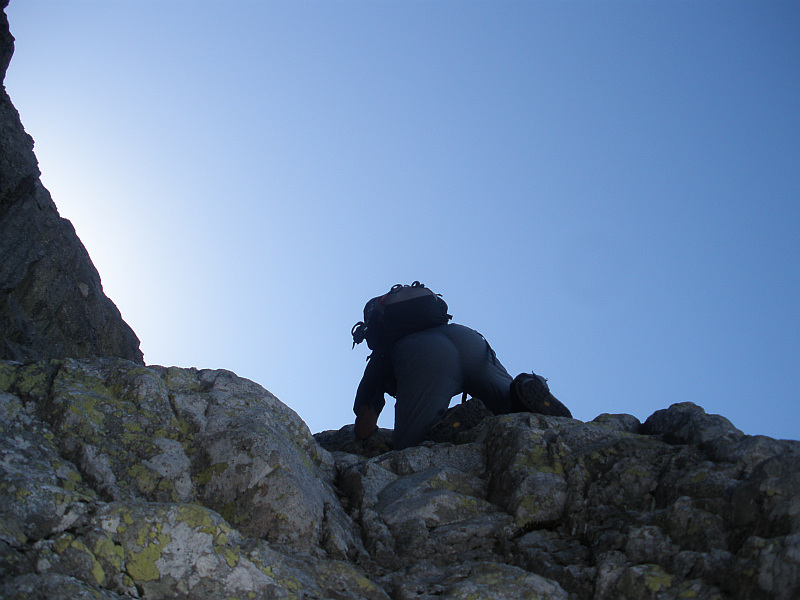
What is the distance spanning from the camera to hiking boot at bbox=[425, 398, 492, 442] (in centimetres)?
665

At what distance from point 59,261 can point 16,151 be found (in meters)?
1.43

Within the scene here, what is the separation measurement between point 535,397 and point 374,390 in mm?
2543

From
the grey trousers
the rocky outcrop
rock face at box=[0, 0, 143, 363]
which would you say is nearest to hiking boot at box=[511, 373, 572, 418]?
the grey trousers

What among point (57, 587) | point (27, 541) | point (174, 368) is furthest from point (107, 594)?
point (174, 368)

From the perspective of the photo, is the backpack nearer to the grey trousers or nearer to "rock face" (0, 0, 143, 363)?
the grey trousers

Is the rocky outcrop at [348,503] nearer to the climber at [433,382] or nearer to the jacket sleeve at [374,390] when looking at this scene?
the climber at [433,382]

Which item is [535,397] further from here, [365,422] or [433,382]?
[365,422]

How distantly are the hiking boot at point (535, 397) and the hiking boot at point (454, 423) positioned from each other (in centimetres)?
46

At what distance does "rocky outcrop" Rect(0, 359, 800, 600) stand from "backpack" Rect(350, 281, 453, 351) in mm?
2839

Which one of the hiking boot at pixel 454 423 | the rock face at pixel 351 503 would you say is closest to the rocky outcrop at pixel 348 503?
the rock face at pixel 351 503

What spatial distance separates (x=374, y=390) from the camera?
8797mm

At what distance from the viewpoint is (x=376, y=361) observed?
8812 millimetres

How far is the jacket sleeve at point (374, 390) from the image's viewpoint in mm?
8750

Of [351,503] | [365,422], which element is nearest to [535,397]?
[365,422]
